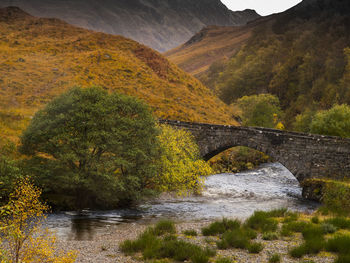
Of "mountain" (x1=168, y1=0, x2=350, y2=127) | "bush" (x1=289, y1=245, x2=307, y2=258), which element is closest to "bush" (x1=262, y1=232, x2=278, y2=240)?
"bush" (x1=289, y1=245, x2=307, y2=258)

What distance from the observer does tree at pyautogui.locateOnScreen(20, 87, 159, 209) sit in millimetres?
23188

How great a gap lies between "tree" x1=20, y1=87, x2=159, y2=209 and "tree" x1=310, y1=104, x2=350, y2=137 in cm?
2626

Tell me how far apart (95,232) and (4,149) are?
14.5 metres

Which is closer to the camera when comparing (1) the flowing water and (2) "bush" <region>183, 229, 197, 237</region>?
(2) "bush" <region>183, 229, 197, 237</region>

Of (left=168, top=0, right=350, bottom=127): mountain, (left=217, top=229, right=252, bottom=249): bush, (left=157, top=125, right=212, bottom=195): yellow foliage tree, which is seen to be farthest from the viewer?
(left=168, top=0, right=350, bottom=127): mountain

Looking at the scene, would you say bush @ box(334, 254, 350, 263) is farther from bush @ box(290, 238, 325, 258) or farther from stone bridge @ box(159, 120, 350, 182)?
stone bridge @ box(159, 120, 350, 182)

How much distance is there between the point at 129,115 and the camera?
26906mm

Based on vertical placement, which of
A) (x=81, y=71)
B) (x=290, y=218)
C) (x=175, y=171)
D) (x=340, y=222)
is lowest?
(x=290, y=218)

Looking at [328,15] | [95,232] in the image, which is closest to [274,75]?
[328,15]

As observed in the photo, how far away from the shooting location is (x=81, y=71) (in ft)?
199

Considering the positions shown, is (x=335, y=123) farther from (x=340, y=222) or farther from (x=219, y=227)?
(x=219, y=227)

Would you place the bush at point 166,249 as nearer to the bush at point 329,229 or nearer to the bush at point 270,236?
the bush at point 270,236

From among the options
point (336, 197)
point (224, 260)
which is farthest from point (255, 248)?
point (336, 197)

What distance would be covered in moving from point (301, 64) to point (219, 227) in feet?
312
